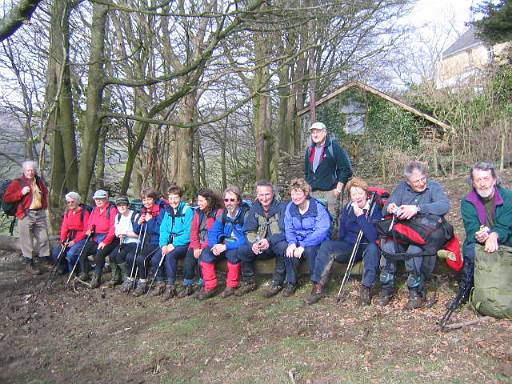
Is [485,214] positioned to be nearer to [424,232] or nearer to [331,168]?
[424,232]

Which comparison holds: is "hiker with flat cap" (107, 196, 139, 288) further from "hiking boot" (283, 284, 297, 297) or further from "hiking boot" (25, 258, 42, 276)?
"hiking boot" (283, 284, 297, 297)

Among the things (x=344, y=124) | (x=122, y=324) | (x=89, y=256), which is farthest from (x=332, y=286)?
(x=344, y=124)

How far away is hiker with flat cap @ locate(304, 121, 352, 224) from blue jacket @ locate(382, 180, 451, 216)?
3.43 feet

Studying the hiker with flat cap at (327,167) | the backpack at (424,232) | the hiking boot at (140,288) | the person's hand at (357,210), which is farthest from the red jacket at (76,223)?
the backpack at (424,232)

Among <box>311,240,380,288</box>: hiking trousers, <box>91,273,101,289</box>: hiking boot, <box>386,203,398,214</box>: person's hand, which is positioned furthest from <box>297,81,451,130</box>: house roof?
Answer: <box>386,203,398,214</box>: person's hand

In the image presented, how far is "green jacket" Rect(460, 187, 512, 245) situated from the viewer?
4.20m

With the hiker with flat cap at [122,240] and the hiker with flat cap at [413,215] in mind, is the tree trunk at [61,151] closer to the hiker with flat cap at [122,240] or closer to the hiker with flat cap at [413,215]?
the hiker with flat cap at [122,240]

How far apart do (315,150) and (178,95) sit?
2848 millimetres

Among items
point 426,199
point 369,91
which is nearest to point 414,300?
point 426,199

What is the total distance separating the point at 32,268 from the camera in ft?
23.7

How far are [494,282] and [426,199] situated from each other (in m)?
1.00

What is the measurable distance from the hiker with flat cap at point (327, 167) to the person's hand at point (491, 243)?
6.51 feet

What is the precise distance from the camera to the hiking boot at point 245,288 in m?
5.55

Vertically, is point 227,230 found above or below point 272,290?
above
